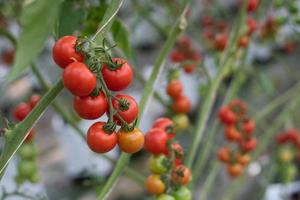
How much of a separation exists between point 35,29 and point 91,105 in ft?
0.40

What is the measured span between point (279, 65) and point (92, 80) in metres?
2.12

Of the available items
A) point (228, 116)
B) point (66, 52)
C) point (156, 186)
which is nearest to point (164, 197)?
point (156, 186)

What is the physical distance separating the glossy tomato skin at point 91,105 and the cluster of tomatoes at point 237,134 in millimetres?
626

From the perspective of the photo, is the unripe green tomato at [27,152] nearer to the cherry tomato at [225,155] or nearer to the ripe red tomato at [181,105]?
the ripe red tomato at [181,105]

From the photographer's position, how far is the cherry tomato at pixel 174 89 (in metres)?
1.01

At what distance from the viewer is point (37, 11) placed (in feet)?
1.29

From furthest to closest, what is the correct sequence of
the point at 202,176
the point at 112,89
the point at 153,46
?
the point at 153,46
the point at 202,176
the point at 112,89

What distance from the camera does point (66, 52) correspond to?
0.47m

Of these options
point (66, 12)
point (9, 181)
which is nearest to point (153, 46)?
point (9, 181)

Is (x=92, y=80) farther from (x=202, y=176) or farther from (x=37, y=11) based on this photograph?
(x=202, y=176)

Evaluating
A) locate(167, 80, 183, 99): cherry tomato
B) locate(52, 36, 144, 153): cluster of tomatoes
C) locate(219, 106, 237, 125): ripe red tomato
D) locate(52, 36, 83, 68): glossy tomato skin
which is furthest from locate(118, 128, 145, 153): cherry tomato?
locate(219, 106, 237, 125): ripe red tomato

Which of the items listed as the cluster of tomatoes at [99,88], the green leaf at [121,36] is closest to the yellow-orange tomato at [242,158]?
the green leaf at [121,36]

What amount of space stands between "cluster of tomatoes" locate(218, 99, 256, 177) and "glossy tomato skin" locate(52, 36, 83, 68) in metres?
0.66

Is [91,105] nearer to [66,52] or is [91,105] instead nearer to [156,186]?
[66,52]
